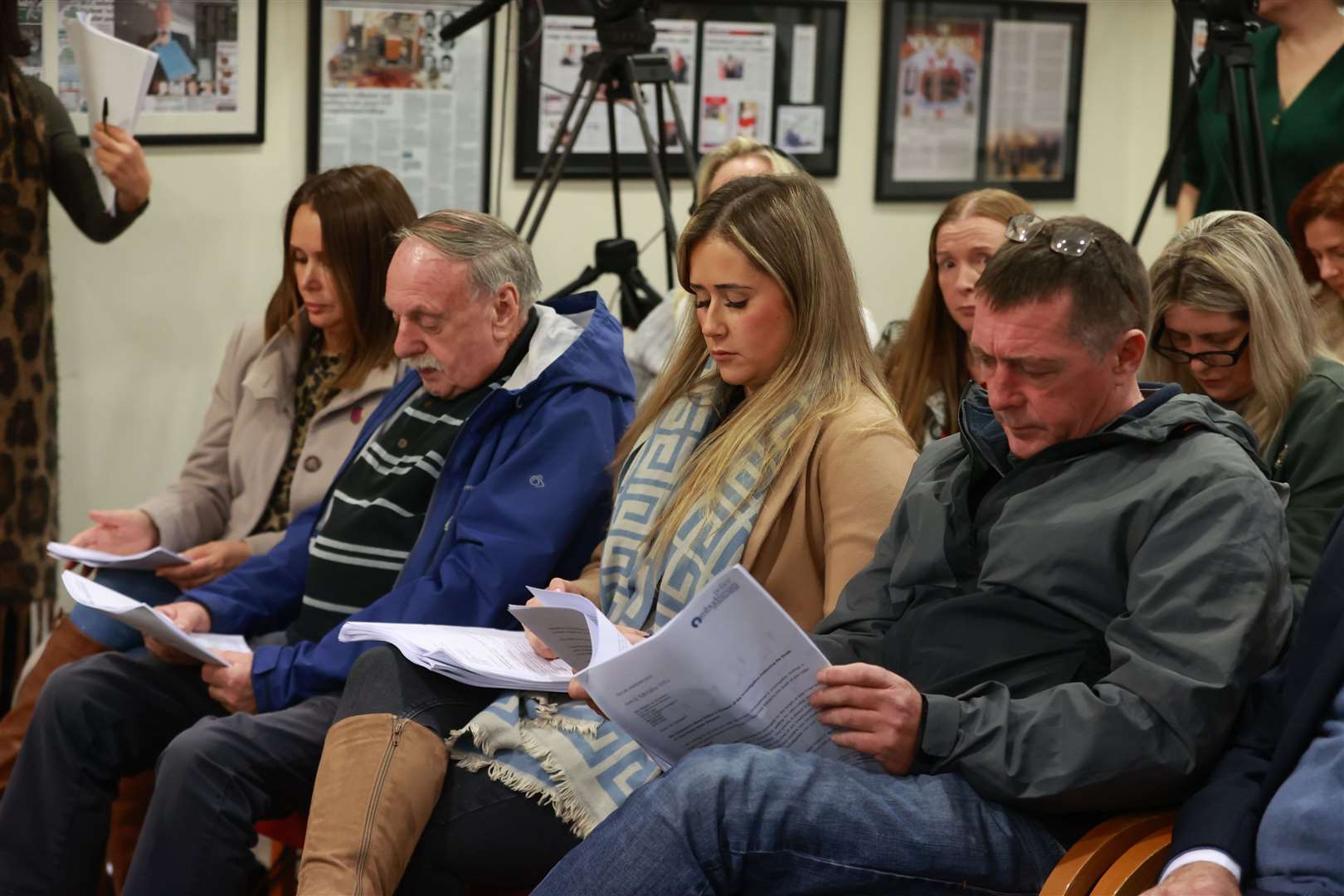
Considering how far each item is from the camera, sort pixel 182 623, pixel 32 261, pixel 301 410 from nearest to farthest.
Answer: pixel 182 623 < pixel 301 410 < pixel 32 261

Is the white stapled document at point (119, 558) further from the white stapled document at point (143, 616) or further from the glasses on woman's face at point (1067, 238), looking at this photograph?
the glasses on woman's face at point (1067, 238)

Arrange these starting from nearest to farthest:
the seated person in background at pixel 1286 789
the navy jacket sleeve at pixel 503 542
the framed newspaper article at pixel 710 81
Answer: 1. the seated person in background at pixel 1286 789
2. the navy jacket sleeve at pixel 503 542
3. the framed newspaper article at pixel 710 81

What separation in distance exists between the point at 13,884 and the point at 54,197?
5.27 feet

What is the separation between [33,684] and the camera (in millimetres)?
2594

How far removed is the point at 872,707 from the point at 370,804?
2.14 feet

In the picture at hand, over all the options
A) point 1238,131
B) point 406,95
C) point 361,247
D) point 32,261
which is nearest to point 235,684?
point 361,247

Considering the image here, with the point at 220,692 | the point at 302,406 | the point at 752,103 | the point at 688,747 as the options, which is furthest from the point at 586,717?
the point at 752,103

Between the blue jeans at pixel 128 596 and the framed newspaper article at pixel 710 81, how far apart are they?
1.49m

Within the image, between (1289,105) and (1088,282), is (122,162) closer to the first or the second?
(1088,282)

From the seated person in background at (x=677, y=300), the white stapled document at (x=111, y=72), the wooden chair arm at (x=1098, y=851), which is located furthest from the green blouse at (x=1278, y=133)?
the white stapled document at (x=111, y=72)

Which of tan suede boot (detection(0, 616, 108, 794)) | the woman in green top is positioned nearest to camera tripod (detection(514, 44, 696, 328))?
the woman in green top

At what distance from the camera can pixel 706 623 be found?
4.91 feet

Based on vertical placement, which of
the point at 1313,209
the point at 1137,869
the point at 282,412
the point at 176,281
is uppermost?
the point at 1313,209

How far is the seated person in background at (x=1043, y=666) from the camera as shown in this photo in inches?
61.0
